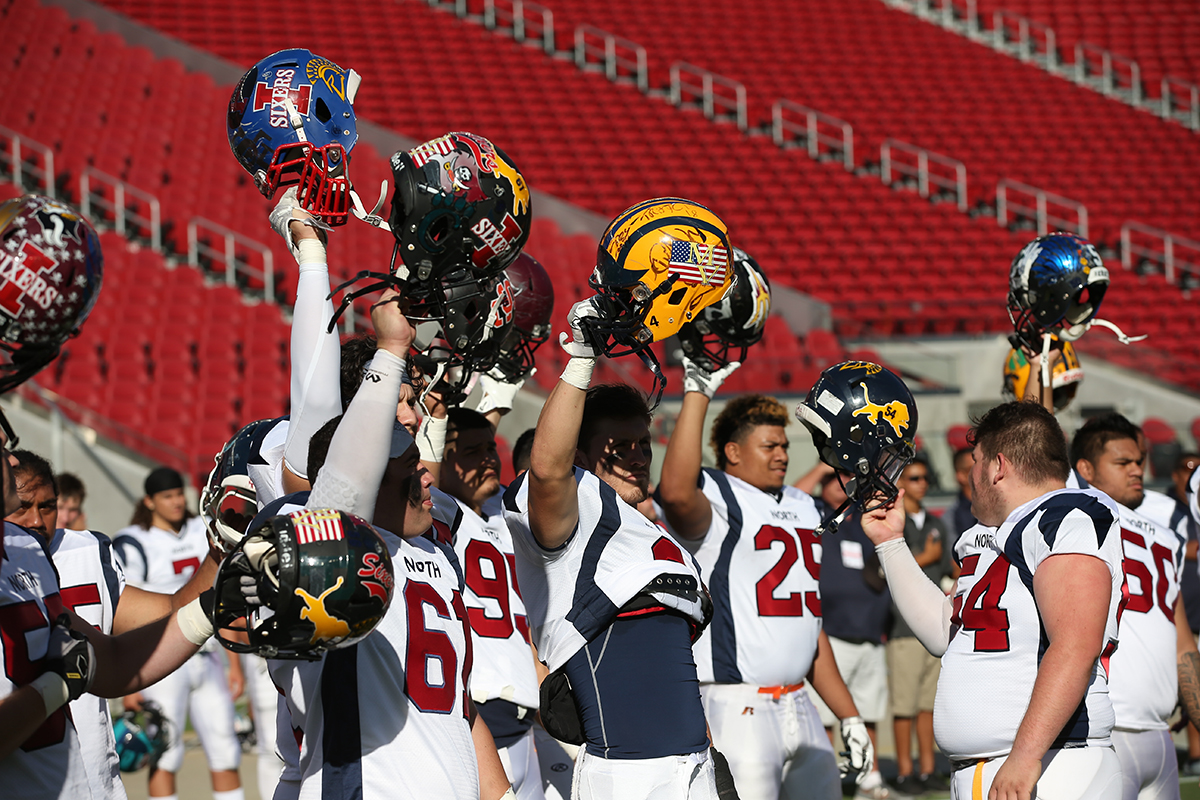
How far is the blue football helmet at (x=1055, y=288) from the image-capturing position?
4605 mm

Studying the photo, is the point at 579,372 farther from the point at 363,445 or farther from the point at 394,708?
the point at 394,708

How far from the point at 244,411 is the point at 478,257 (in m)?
9.82

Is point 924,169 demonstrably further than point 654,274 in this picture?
Yes

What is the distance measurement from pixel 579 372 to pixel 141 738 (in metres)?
3.72

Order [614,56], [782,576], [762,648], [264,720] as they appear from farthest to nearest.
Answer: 1. [614,56]
2. [264,720]
3. [782,576]
4. [762,648]

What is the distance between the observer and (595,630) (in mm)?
3154

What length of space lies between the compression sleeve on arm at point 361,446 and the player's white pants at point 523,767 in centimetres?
186

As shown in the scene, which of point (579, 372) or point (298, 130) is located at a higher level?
point (298, 130)

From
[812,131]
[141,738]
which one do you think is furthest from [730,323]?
[812,131]

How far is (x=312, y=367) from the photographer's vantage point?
2678 mm

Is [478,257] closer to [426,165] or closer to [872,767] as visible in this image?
[426,165]

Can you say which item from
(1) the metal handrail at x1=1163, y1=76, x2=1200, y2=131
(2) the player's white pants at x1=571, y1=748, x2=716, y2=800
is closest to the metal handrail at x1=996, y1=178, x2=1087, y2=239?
(1) the metal handrail at x1=1163, y1=76, x2=1200, y2=131

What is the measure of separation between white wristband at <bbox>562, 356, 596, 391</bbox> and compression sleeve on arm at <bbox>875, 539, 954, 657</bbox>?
1.47 metres

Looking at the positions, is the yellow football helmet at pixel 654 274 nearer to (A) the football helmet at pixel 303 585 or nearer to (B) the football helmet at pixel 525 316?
(A) the football helmet at pixel 303 585
